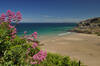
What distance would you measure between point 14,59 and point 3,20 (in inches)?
58.3

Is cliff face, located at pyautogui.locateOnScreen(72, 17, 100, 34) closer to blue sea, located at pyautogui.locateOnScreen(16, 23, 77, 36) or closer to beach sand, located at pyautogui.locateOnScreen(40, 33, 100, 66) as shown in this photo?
blue sea, located at pyautogui.locateOnScreen(16, 23, 77, 36)

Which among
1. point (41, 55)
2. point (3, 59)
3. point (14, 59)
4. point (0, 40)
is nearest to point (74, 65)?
point (41, 55)

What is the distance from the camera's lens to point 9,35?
10.6 ft

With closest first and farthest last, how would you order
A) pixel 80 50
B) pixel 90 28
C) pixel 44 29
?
pixel 80 50 → pixel 90 28 → pixel 44 29

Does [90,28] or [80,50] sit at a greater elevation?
[90,28]

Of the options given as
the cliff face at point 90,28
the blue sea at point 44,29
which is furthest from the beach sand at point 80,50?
the cliff face at point 90,28

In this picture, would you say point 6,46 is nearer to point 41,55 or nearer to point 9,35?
point 9,35

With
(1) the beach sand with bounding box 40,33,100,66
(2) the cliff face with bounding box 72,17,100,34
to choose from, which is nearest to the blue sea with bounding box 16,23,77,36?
(1) the beach sand with bounding box 40,33,100,66

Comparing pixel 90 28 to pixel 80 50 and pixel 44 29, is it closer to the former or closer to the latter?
pixel 44 29

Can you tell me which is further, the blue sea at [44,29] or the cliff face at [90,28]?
the blue sea at [44,29]

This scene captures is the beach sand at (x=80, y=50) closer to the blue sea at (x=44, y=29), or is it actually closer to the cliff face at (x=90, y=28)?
the blue sea at (x=44, y=29)

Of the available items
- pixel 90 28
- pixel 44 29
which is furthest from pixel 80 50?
pixel 44 29

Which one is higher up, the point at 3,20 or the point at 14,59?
the point at 3,20

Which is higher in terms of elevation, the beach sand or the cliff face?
the cliff face
